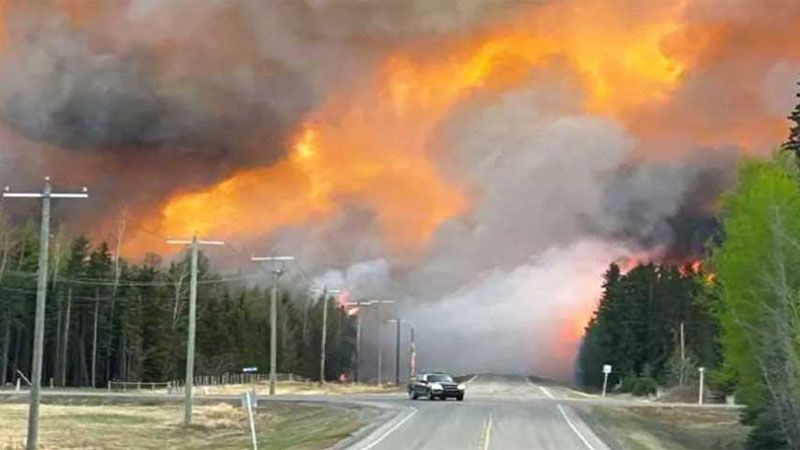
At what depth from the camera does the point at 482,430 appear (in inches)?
1832

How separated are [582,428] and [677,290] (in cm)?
11565

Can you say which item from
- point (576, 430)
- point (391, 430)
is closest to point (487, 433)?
point (391, 430)

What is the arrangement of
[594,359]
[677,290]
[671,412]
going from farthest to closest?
[594,359] → [677,290] → [671,412]

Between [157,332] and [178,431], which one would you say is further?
[157,332]

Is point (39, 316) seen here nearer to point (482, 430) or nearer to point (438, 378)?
point (482, 430)

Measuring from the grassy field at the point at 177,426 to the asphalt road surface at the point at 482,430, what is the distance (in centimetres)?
234

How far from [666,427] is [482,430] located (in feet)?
69.1

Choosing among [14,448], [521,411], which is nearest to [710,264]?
[521,411]

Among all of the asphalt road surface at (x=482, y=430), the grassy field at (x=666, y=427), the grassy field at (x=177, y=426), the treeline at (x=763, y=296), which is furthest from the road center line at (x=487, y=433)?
the treeline at (x=763, y=296)

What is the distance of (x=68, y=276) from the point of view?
129 m

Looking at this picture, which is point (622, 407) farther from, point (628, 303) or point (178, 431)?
point (628, 303)

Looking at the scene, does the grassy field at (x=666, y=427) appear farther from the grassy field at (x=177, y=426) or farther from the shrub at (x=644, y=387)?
the shrub at (x=644, y=387)

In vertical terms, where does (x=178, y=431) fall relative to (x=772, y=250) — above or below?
below

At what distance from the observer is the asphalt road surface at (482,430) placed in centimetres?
4066
